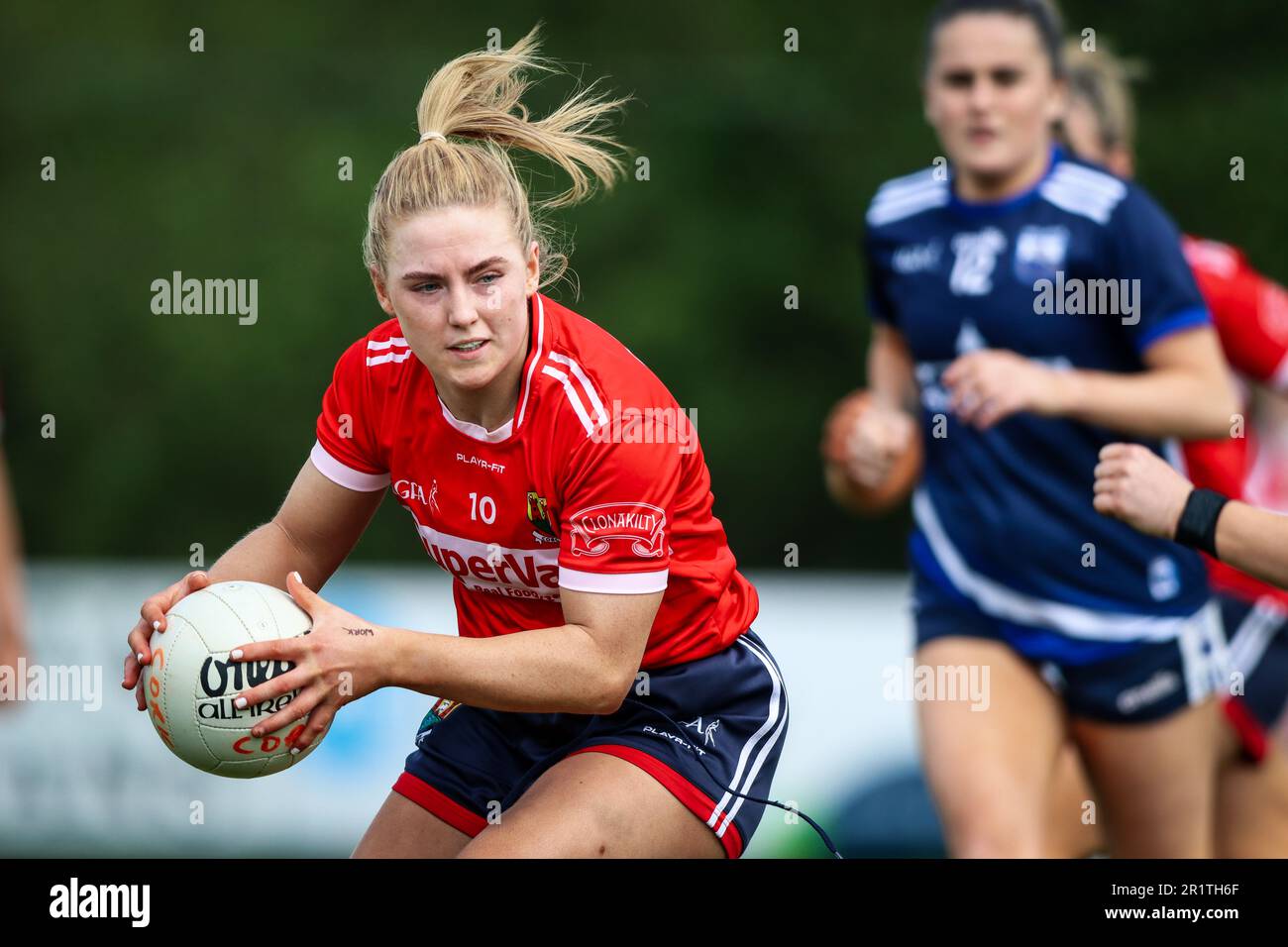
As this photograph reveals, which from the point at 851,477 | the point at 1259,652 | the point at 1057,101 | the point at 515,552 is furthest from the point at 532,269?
the point at 1259,652

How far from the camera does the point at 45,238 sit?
10625mm

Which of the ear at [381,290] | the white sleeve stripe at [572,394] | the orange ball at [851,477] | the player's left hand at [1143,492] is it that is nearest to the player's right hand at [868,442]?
the orange ball at [851,477]

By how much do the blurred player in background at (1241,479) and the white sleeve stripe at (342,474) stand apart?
7.94ft

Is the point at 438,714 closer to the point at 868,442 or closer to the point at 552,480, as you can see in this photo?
the point at 552,480

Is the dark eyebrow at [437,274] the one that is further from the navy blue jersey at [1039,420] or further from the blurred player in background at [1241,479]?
the blurred player in background at [1241,479]

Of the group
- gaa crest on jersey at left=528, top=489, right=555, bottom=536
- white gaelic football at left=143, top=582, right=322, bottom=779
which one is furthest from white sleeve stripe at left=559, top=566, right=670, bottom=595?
white gaelic football at left=143, top=582, right=322, bottom=779

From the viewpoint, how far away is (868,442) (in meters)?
4.77

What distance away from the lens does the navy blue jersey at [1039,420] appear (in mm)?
4828

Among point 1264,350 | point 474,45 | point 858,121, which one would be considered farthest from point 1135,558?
point 474,45

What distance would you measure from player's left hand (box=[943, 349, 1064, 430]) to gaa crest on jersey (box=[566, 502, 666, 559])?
1.11m

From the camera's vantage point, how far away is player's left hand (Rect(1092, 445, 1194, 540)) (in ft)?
11.9

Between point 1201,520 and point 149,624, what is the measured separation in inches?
82.3

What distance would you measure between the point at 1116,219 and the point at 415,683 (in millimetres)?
2466

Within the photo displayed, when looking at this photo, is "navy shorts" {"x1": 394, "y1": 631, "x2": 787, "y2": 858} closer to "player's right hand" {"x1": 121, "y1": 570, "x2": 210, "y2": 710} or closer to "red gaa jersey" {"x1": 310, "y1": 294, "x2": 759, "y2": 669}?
"red gaa jersey" {"x1": 310, "y1": 294, "x2": 759, "y2": 669}
